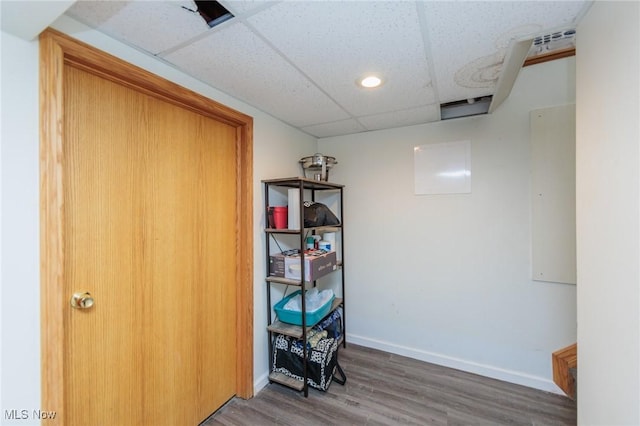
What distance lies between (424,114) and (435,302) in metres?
1.67

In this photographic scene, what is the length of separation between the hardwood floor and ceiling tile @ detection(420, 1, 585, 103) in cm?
224

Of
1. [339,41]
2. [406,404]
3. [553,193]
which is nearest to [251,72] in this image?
[339,41]

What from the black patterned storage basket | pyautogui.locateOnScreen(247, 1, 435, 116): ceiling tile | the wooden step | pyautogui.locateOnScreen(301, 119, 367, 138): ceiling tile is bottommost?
the black patterned storage basket

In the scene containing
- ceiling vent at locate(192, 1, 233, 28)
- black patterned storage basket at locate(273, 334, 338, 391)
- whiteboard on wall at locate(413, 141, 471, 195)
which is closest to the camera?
ceiling vent at locate(192, 1, 233, 28)

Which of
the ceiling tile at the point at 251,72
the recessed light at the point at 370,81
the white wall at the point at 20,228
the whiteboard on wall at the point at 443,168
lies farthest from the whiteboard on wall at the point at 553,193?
the white wall at the point at 20,228

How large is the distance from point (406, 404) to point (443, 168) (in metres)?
1.90

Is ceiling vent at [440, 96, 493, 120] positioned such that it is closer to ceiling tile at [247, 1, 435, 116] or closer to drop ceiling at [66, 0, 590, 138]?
drop ceiling at [66, 0, 590, 138]

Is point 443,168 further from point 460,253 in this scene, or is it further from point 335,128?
point 335,128

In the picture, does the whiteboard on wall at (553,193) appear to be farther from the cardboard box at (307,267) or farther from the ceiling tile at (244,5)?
the ceiling tile at (244,5)

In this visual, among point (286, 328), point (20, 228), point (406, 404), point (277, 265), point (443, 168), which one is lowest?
point (406, 404)

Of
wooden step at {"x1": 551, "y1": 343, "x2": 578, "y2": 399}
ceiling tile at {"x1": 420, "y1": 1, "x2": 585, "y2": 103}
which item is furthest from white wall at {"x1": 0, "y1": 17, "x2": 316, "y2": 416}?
wooden step at {"x1": 551, "y1": 343, "x2": 578, "y2": 399}

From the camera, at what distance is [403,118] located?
2291 mm

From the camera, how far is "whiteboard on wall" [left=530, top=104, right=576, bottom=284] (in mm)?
1876

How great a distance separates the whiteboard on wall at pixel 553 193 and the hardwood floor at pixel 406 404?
89 cm
